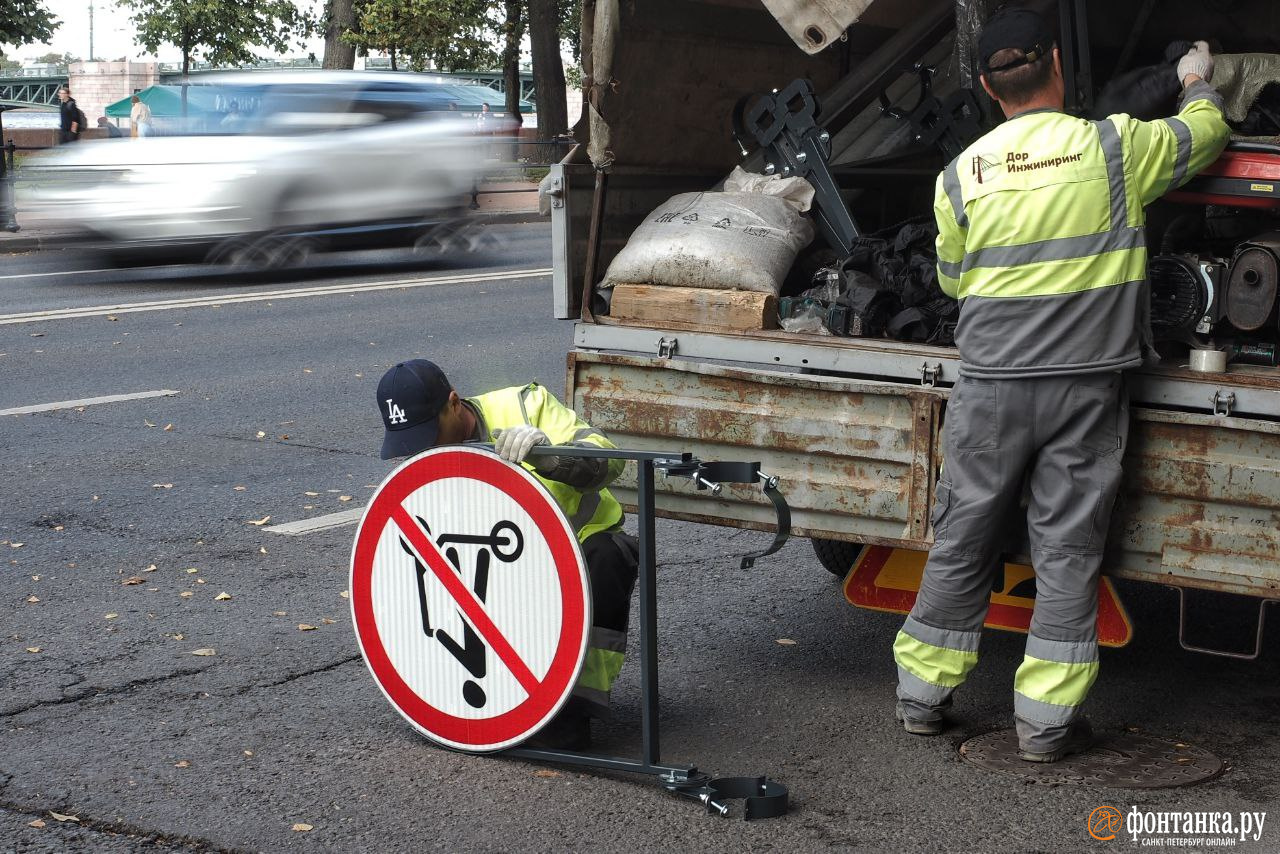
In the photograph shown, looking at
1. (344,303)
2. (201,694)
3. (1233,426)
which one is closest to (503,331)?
(344,303)

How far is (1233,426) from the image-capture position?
3.92 m

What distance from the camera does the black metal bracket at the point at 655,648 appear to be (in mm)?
3748

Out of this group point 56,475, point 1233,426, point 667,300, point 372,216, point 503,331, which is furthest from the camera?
point 372,216

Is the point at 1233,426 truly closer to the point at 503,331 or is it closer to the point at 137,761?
the point at 137,761

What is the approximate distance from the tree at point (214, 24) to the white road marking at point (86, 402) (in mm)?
36734

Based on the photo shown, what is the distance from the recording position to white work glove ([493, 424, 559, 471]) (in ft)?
12.8

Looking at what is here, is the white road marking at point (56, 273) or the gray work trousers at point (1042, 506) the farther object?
the white road marking at point (56, 273)

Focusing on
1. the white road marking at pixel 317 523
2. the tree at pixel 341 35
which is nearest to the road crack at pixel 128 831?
the white road marking at pixel 317 523

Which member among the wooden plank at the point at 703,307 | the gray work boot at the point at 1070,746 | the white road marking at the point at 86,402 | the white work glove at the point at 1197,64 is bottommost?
the white road marking at the point at 86,402

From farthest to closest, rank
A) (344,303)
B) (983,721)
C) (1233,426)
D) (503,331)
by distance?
(344,303)
(503,331)
(983,721)
(1233,426)

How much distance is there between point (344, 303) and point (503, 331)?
7.00 feet

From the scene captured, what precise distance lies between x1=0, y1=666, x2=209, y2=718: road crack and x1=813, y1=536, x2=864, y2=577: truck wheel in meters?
2.14

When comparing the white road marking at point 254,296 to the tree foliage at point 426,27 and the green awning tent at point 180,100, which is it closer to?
the green awning tent at point 180,100

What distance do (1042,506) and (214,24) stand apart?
43792mm
